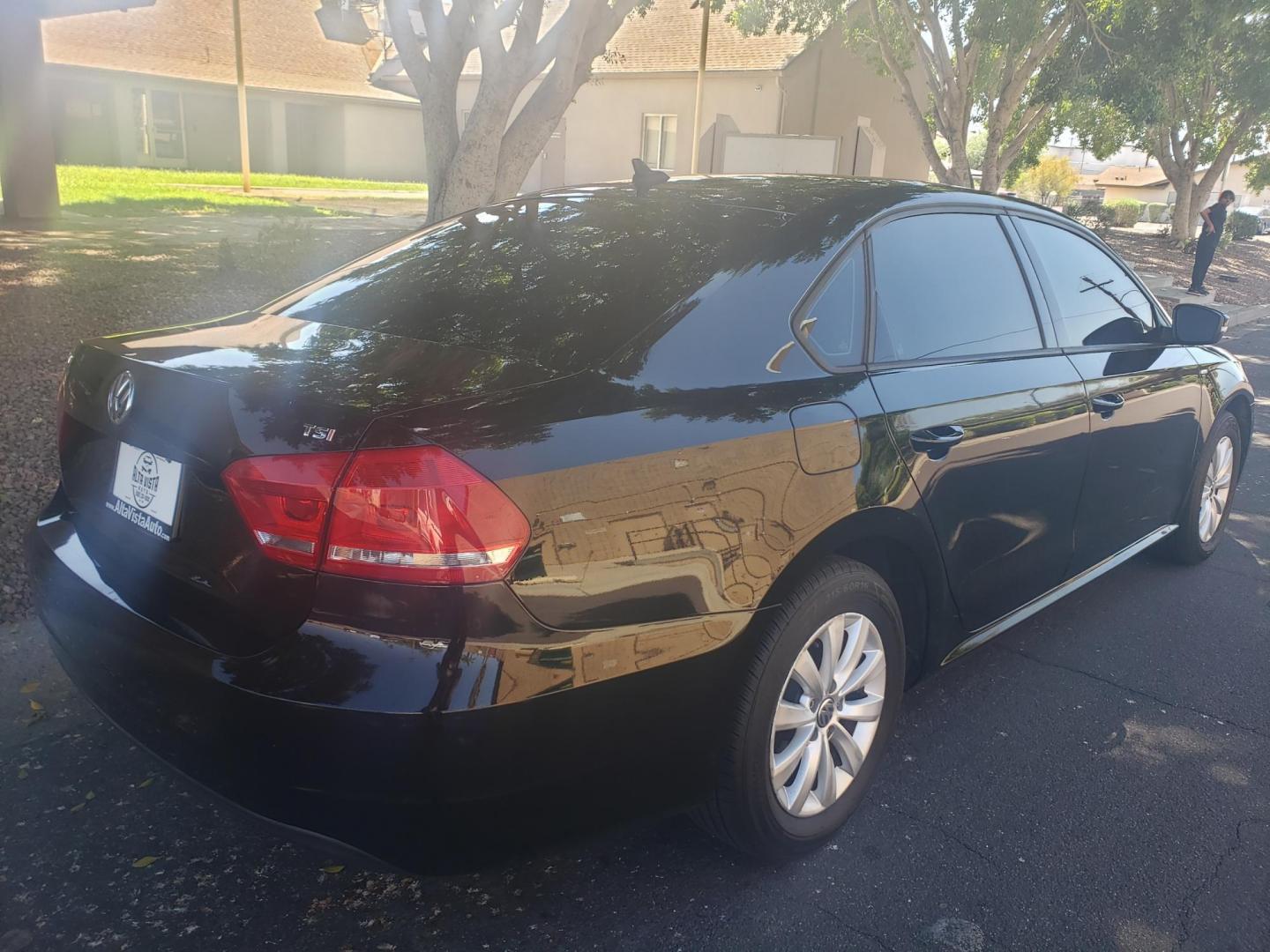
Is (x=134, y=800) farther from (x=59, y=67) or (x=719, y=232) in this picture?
(x=59, y=67)

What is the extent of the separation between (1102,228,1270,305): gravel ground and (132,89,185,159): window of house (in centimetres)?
2550

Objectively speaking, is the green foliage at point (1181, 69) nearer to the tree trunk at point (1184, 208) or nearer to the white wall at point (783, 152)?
the tree trunk at point (1184, 208)

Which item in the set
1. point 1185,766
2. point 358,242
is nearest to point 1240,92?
point 358,242

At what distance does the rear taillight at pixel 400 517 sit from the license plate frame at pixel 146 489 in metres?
0.37

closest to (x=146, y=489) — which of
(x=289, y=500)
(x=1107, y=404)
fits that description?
(x=289, y=500)

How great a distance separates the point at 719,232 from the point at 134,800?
2.26 metres

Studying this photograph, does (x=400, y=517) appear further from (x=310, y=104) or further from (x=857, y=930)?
(x=310, y=104)

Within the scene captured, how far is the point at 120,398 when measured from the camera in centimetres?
243

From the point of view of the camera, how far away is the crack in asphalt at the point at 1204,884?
102 inches

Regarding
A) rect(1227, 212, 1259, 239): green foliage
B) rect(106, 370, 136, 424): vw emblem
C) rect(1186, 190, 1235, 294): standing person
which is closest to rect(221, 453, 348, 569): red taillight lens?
rect(106, 370, 136, 424): vw emblem

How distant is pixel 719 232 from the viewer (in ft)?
9.52

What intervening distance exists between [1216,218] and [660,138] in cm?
1312

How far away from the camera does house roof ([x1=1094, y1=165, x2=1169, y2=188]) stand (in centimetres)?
9331

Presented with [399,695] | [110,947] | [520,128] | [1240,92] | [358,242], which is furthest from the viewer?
[1240,92]
